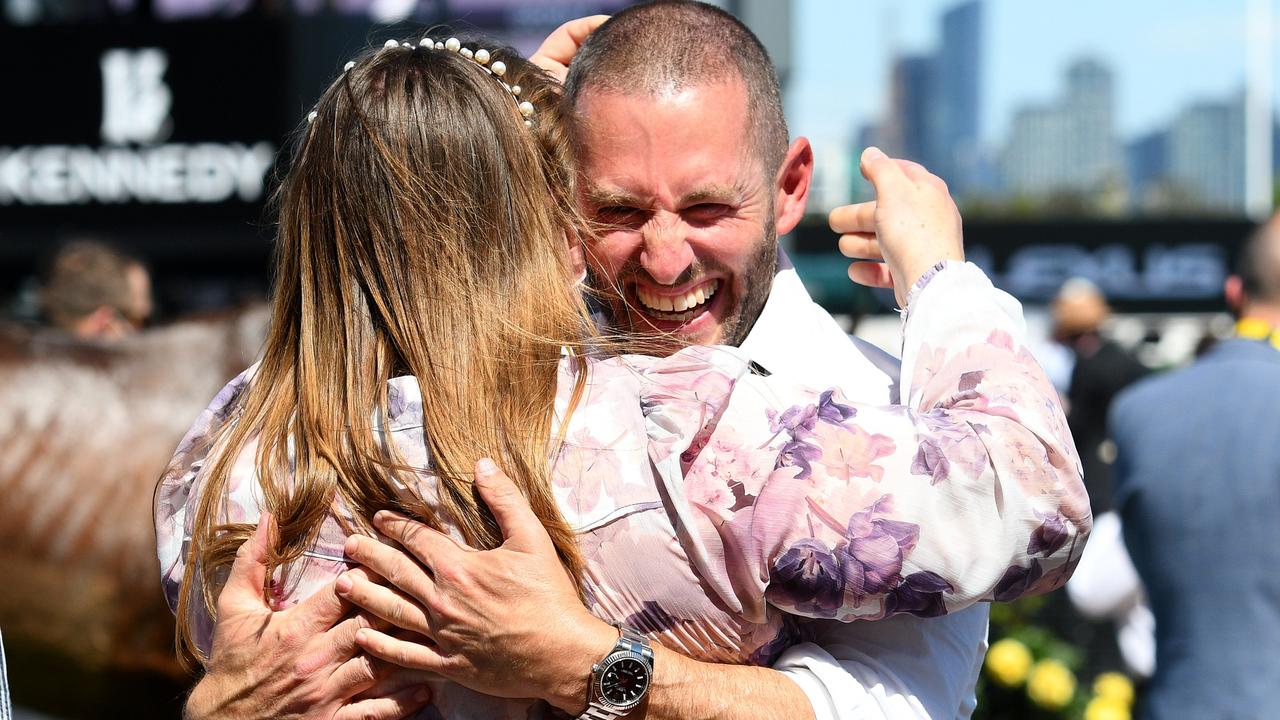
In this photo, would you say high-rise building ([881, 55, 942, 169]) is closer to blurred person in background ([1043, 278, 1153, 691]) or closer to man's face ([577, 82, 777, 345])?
blurred person in background ([1043, 278, 1153, 691])

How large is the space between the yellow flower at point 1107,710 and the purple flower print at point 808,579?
276 cm

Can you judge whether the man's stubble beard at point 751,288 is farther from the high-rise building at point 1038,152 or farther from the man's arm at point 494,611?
the high-rise building at point 1038,152

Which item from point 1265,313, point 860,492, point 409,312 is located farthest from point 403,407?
point 1265,313

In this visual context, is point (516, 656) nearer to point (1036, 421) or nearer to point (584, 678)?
point (584, 678)

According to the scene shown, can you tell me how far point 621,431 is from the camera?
3.93ft

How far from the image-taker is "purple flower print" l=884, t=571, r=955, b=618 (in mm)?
1177

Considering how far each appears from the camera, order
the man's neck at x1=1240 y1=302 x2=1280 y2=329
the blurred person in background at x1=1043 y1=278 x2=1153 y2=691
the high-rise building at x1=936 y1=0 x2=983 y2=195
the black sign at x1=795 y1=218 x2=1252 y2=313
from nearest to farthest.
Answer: the man's neck at x1=1240 y1=302 x2=1280 y2=329
the blurred person in background at x1=1043 y1=278 x2=1153 y2=691
the black sign at x1=795 y1=218 x2=1252 y2=313
the high-rise building at x1=936 y1=0 x2=983 y2=195

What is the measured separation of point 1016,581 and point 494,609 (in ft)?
1.75

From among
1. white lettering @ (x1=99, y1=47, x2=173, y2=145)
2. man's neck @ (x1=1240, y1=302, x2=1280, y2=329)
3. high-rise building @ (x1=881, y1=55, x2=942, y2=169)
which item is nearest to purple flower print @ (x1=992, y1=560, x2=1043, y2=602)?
man's neck @ (x1=1240, y1=302, x2=1280, y2=329)

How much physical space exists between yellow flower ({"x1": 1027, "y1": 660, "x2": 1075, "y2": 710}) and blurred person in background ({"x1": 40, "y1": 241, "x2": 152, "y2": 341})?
326cm

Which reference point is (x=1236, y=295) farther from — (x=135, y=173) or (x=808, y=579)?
(x=135, y=173)

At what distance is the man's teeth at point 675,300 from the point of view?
66.8 inches

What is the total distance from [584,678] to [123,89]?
277 inches

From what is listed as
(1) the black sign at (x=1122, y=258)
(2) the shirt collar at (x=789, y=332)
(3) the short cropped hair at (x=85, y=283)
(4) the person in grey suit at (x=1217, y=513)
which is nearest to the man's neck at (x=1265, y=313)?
(4) the person in grey suit at (x=1217, y=513)
